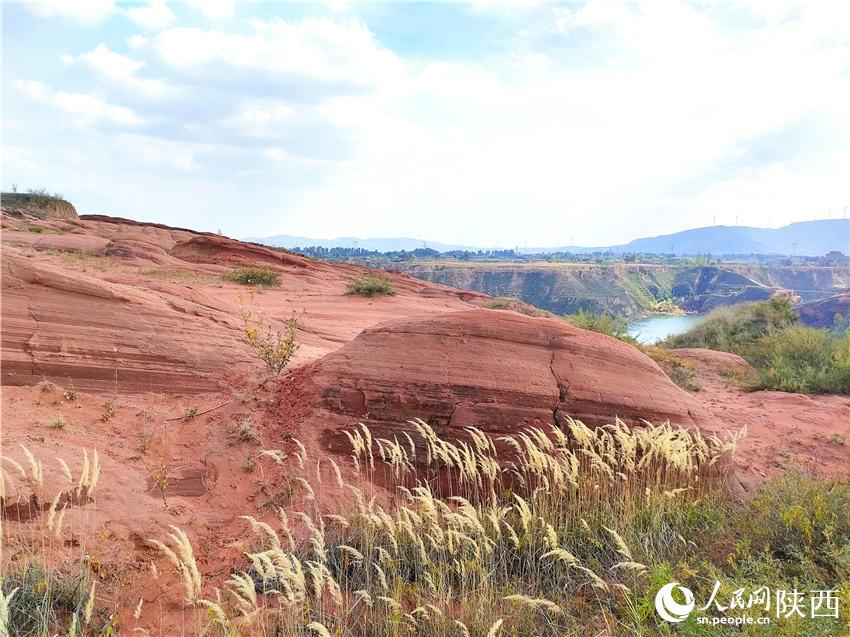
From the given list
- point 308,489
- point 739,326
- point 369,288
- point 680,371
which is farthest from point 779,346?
point 369,288

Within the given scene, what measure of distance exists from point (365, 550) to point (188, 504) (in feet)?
6.26

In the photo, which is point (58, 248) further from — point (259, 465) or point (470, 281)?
point (470, 281)

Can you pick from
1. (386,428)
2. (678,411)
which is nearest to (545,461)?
(386,428)

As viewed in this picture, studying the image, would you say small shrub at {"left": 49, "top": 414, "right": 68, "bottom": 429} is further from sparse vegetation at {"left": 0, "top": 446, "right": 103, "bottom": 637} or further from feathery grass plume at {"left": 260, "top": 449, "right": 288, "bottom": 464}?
feathery grass plume at {"left": 260, "top": 449, "right": 288, "bottom": 464}

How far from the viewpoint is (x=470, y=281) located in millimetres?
80062

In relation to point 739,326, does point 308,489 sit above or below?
below

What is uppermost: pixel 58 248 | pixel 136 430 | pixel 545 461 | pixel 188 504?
pixel 58 248

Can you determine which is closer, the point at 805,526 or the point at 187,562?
the point at 187,562

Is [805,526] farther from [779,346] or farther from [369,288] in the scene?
[369,288]

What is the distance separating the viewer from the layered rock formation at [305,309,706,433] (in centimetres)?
546

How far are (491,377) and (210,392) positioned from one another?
362 cm

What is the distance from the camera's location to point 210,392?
19.9 ft

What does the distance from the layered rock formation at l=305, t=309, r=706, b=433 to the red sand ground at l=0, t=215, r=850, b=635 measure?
2 cm

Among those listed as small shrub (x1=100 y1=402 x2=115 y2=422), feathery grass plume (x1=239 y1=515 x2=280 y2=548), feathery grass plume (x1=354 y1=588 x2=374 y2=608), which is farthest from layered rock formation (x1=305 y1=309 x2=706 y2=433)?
feathery grass plume (x1=354 y1=588 x2=374 y2=608)
